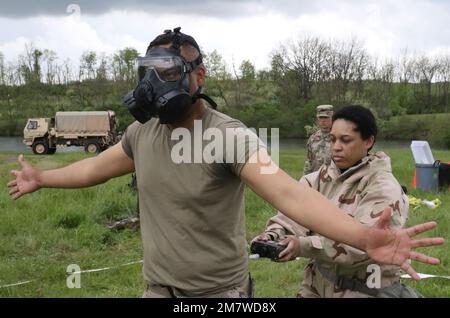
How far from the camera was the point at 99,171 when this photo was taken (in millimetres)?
2820

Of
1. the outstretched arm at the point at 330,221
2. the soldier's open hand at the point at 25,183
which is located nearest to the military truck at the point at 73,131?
the soldier's open hand at the point at 25,183

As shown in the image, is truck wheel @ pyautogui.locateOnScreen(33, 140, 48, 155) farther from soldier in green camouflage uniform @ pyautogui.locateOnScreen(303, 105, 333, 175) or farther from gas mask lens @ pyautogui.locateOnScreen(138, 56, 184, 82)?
gas mask lens @ pyautogui.locateOnScreen(138, 56, 184, 82)

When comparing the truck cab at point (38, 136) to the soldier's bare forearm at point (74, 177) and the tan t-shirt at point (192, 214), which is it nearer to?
the soldier's bare forearm at point (74, 177)

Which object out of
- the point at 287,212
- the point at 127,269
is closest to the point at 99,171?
the point at 287,212

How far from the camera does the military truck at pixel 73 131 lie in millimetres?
31516

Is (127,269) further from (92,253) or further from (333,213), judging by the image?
(333,213)

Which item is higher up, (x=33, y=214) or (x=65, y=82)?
(x=65, y=82)

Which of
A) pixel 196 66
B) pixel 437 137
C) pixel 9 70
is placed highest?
pixel 9 70

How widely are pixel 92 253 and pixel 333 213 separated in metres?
5.95

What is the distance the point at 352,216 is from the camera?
2.85m

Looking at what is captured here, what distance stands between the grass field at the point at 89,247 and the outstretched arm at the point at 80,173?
294 centimetres

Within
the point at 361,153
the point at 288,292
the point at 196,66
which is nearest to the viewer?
the point at 196,66

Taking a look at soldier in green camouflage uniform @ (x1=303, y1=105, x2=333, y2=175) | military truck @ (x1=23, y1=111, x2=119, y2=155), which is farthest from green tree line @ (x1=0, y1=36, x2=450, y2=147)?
soldier in green camouflage uniform @ (x1=303, y1=105, x2=333, y2=175)

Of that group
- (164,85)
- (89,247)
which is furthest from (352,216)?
(89,247)
